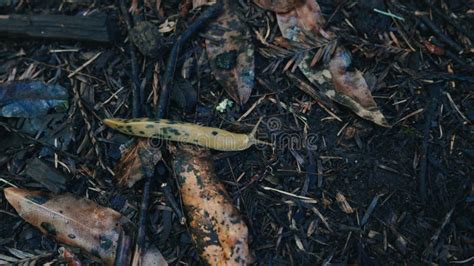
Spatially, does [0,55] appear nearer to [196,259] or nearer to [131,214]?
[131,214]

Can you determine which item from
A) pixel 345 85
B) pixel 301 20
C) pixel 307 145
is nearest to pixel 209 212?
pixel 307 145

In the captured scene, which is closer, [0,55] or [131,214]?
[131,214]

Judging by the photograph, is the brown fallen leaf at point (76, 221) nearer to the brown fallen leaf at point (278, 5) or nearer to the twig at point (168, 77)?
the twig at point (168, 77)

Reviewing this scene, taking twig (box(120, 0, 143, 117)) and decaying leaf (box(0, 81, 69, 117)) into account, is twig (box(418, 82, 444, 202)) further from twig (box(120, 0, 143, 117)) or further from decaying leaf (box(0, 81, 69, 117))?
decaying leaf (box(0, 81, 69, 117))

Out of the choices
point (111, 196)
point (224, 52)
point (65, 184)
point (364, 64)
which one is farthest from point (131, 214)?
point (364, 64)

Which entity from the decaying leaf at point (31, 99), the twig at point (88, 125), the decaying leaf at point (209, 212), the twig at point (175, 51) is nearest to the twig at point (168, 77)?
the twig at point (175, 51)

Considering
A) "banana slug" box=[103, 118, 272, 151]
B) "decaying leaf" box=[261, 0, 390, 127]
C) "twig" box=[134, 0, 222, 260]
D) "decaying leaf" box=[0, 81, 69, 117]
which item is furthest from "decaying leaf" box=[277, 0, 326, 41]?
"decaying leaf" box=[0, 81, 69, 117]
